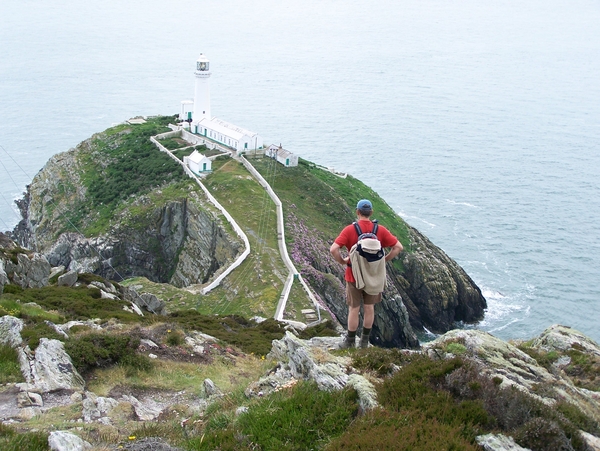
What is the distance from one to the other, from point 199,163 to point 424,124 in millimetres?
67436

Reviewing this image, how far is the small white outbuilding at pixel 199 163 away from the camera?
6706 cm

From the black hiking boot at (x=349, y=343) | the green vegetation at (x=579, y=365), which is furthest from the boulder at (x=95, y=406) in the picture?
the green vegetation at (x=579, y=365)

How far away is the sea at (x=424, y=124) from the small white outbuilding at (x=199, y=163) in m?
29.9

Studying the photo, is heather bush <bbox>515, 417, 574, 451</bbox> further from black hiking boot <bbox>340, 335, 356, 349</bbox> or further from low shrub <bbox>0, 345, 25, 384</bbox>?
low shrub <bbox>0, 345, 25, 384</bbox>

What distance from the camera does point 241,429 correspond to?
10.0m

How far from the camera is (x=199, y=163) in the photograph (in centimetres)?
6688

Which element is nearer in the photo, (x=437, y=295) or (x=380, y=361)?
(x=380, y=361)

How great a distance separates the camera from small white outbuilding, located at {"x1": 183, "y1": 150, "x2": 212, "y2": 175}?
67.1 metres

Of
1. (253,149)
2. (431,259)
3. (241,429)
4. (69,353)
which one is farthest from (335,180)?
(241,429)

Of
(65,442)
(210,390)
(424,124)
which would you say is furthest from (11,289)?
(424,124)

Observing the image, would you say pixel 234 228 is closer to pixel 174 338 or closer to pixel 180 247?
pixel 180 247

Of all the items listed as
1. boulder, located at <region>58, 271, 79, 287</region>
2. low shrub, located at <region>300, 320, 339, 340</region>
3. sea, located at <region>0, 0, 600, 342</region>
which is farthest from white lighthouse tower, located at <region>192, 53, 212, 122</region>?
boulder, located at <region>58, 271, 79, 287</region>

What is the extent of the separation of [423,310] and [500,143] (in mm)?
58686

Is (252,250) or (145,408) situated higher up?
(145,408)
